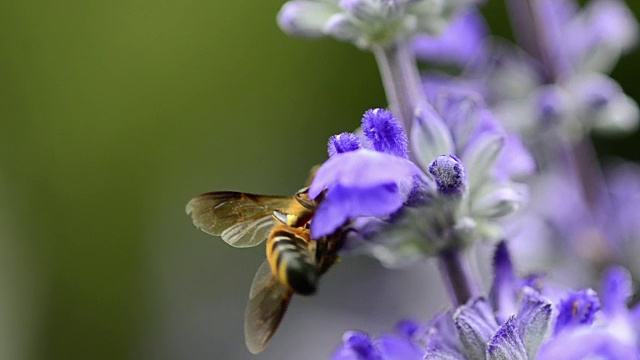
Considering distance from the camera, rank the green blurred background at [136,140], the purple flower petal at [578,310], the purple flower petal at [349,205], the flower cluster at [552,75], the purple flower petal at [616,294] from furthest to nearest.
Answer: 1. the green blurred background at [136,140]
2. the flower cluster at [552,75]
3. the purple flower petal at [616,294]
4. the purple flower petal at [578,310]
5. the purple flower petal at [349,205]

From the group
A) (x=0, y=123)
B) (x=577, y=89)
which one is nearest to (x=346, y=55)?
(x=0, y=123)

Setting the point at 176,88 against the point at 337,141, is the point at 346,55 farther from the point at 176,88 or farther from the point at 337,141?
the point at 337,141

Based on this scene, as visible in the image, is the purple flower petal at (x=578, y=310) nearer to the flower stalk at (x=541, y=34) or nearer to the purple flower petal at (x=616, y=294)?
the purple flower petal at (x=616, y=294)

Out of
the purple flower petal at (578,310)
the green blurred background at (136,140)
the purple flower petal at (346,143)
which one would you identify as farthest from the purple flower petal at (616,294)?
the green blurred background at (136,140)

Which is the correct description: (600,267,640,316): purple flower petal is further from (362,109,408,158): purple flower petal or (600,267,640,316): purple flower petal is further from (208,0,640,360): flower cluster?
(362,109,408,158): purple flower petal

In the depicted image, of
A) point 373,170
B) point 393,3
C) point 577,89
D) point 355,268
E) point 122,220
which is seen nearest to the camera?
point 373,170

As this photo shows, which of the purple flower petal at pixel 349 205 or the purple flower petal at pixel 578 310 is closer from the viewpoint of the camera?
the purple flower petal at pixel 349 205
